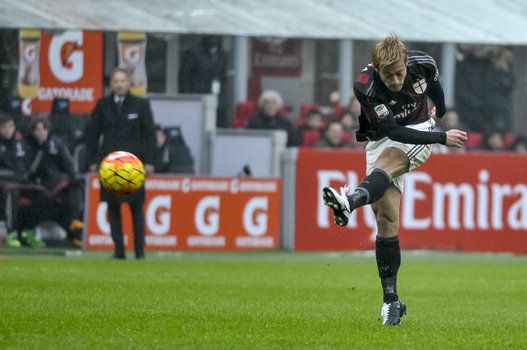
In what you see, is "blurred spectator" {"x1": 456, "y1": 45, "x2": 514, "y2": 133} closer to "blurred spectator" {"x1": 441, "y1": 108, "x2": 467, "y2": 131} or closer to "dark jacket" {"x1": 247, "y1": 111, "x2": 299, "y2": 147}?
"blurred spectator" {"x1": 441, "y1": 108, "x2": 467, "y2": 131}

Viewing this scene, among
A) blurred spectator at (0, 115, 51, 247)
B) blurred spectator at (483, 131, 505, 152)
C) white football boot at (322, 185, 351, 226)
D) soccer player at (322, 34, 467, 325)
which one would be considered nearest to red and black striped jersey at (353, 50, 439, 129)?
soccer player at (322, 34, 467, 325)

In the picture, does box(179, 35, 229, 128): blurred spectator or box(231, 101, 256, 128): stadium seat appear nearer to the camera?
box(179, 35, 229, 128): blurred spectator

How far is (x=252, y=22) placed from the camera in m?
20.7

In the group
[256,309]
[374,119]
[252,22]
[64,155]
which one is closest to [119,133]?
[64,155]

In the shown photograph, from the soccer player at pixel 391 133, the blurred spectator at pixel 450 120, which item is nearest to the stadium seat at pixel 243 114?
the blurred spectator at pixel 450 120

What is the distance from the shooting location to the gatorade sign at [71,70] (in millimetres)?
20000

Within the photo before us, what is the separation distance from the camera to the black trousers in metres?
16.7

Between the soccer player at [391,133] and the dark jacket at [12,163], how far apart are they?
1057 cm

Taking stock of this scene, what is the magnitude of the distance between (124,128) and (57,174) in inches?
117

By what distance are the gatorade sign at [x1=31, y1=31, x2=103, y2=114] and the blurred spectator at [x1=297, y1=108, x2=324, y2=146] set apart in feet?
11.2

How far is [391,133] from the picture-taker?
9.45 metres

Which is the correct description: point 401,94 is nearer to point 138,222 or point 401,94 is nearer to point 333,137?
point 138,222

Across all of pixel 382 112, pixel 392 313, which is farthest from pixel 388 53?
pixel 392 313

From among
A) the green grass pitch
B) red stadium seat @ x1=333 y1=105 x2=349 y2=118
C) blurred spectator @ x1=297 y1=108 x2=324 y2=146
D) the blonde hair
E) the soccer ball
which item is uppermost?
the blonde hair
